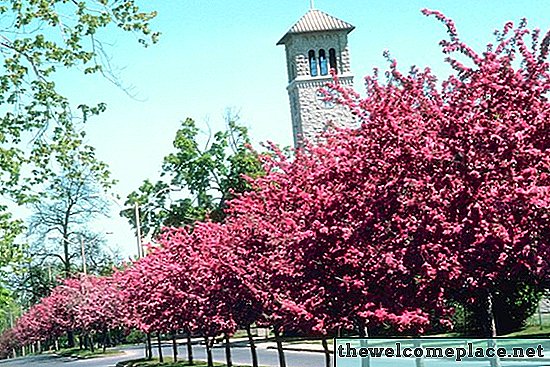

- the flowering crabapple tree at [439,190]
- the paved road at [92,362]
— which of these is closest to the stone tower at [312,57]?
the paved road at [92,362]

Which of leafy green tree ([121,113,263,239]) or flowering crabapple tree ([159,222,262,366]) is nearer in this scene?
flowering crabapple tree ([159,222,262,366])

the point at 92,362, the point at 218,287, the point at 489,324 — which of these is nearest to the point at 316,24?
the point at 92,362

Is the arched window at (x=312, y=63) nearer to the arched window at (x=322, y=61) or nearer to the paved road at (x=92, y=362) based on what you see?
the arched window at (x=322, y=61)

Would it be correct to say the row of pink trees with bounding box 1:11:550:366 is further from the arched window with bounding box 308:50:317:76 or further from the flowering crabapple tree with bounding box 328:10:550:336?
the arched window with bounding box 308:50:317:76

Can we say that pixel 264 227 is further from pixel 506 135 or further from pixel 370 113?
pixel 506 135

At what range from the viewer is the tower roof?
62469mm

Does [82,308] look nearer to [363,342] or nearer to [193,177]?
[193,177]

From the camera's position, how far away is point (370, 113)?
11.0 meters

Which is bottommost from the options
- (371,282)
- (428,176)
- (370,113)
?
(371,282)

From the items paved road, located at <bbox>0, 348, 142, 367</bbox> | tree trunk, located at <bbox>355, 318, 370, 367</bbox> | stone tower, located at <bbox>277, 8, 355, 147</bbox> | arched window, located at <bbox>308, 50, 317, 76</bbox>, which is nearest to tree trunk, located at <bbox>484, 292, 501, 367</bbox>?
tree trunk, located at <bbox>355, 318, 370, 367</bbox>

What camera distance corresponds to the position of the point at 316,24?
6322 centimetres

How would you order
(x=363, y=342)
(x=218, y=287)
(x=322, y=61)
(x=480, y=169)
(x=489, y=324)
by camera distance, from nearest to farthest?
(x=480, y=169), (x=489, y=324), (x=363, y=342), (x=218, y=287), (x=322, y=61)

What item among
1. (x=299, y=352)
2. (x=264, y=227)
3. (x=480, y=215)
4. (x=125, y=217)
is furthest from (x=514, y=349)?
(x=125, y=217)

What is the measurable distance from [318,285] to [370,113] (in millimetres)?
2980
